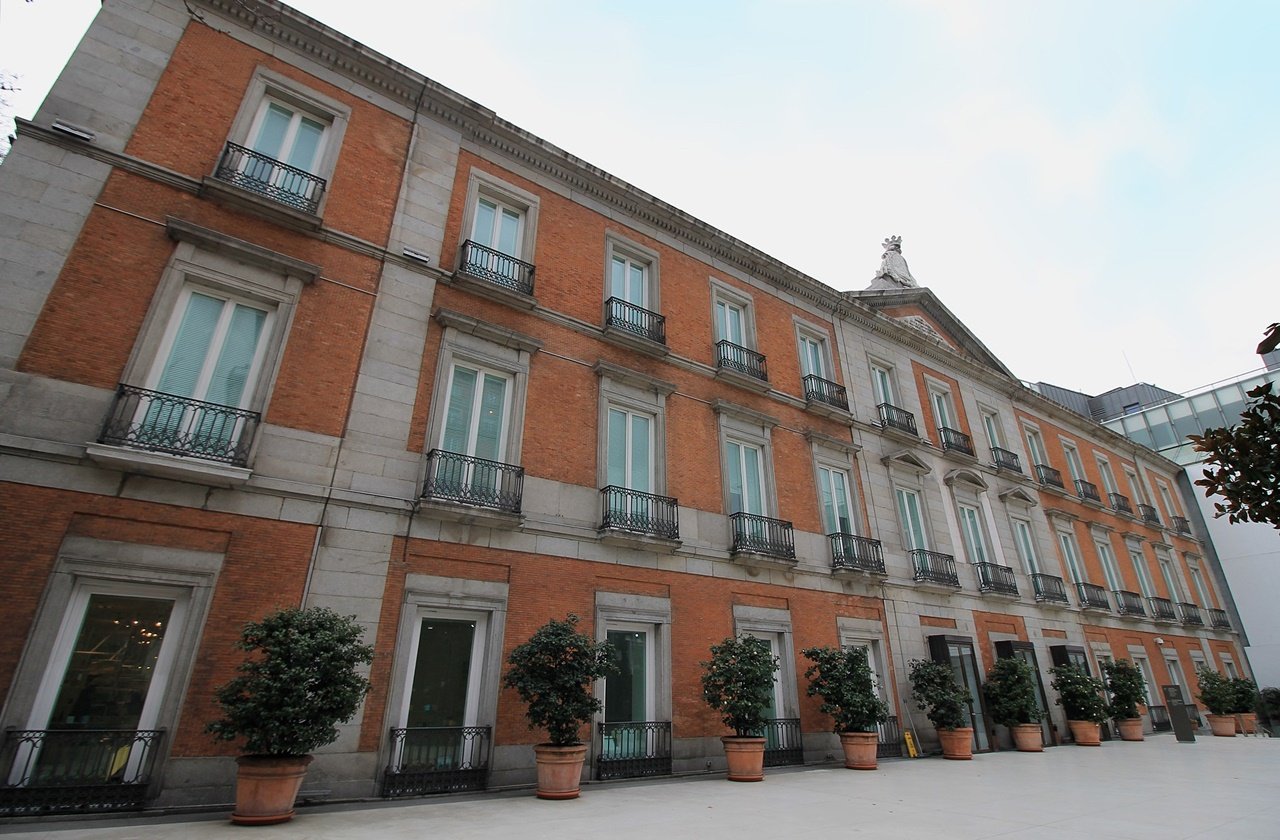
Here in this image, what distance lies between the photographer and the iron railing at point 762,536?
12573mm

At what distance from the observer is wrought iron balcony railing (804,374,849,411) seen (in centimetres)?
1579

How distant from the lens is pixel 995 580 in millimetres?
17328

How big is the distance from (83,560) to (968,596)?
59.1 ft

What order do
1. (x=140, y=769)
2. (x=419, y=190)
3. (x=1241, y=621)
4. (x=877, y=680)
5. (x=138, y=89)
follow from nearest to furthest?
(x=140, y=769) → (x=138, y=89) → (x=419, y=190) → (x=877, y=680) → (x=1241, y=621)

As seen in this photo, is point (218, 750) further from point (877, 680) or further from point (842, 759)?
point (877, 680)

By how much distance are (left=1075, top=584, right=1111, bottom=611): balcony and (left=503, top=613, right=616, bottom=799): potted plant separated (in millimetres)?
18659

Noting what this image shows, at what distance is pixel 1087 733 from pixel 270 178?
2235 centimetres

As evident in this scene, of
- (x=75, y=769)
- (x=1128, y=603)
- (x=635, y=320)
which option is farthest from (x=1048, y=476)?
(x=75, y=769)

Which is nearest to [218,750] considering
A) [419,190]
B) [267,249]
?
[267,249]

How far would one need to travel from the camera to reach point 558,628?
8.73m

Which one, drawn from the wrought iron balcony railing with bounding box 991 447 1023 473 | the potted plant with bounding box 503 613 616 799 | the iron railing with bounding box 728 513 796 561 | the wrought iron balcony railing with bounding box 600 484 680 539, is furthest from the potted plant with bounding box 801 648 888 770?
the wrought iron balcony railing with bounding box 991 447 1023 473

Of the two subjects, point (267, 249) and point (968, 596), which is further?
point (968, 596)

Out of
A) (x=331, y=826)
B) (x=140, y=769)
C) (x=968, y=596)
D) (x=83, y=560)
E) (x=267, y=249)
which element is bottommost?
(x=331, y=826)

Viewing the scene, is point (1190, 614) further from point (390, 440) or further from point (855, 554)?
point (390, 440)
